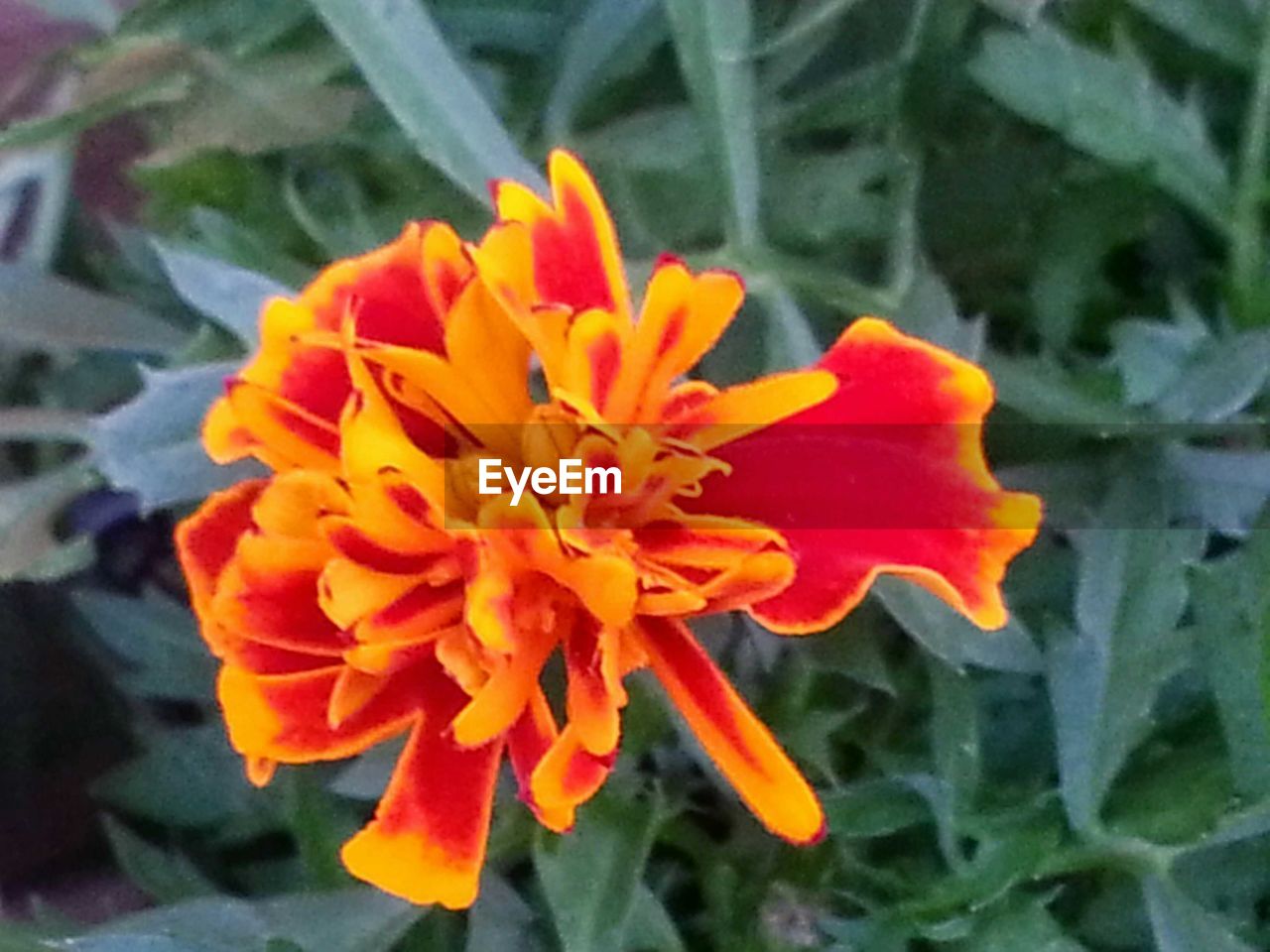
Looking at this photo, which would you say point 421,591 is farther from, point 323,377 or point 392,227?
point 392,227

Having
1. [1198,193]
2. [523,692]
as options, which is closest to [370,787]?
[523,692]

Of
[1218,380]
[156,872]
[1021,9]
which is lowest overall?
[156,872]

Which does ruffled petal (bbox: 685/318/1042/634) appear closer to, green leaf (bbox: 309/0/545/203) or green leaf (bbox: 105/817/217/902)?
green leaf (bbox: 309/0/545/203)

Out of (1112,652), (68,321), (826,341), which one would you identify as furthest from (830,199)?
(68,321)

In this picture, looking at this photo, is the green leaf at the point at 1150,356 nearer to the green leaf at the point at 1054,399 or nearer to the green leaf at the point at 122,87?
the green leaf at the point at 1054,399

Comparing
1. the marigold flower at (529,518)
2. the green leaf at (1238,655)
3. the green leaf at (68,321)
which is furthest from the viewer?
the green leaf at (68,321)

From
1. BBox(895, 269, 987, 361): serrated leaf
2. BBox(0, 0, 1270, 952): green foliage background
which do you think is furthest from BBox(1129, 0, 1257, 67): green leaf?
BBox(895, 269, 987, 361): serrated leaf

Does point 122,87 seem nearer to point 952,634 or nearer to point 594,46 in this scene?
point 594,46

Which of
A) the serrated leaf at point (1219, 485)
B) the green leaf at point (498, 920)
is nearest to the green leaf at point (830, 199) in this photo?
the serrated leaf at point (1219, 485)
